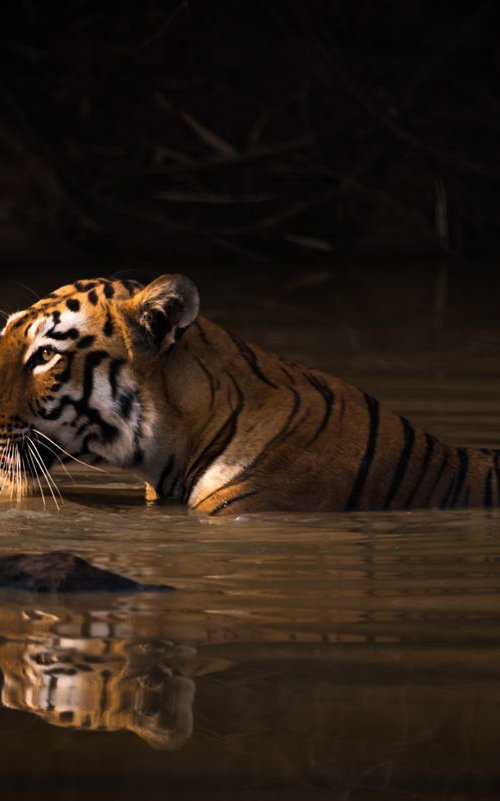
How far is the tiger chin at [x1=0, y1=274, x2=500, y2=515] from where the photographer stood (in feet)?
13.9

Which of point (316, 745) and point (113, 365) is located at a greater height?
point (113, 365)

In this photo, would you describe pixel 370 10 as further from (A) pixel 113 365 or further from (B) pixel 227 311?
(A) pixel 113 365

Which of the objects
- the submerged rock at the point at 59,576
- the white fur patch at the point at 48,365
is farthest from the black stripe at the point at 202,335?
the submerged rock at the point at 59,576

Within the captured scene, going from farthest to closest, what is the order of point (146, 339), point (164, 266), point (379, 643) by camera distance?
point (164, 266) → point (146, 339) → point (379, 643)

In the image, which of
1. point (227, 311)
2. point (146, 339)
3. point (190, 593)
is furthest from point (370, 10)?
point (190, 593)

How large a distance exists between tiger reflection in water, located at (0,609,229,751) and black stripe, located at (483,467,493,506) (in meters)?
1.53

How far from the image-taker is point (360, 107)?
12500 mm

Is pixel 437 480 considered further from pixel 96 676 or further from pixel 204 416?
pixel 96 676

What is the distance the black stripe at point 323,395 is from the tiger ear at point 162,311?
372mm

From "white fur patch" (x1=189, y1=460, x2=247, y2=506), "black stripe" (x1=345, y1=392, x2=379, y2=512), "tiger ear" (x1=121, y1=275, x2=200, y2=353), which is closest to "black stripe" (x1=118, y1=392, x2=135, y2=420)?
"tiger ear" (x1=121, y1=275, x2=200, y2=353)

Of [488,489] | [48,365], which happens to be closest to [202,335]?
[48,365]

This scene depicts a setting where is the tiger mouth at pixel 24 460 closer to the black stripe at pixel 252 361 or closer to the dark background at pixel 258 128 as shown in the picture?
the black stripe at pixel 252 361

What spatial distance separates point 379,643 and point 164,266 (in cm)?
836

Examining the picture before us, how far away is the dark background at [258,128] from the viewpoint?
12.1m
